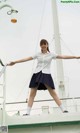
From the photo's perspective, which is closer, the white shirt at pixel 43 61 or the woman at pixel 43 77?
the woman at pixel 43 77

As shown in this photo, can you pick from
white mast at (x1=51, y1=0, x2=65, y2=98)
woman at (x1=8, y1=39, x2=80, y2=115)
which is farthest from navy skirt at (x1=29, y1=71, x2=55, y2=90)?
white mast at (x1=51, y1=0, x2=65, y2=98)

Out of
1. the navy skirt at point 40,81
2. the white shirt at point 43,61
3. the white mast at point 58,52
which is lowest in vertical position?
the white mast at point 58,52

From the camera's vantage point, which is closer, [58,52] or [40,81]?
[40,81]

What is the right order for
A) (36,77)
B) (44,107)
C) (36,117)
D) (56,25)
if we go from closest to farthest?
(36,117)
(36,77)
(44,107)
(56,25)

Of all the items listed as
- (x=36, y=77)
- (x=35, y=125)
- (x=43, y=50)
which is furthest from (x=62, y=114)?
(x=43, y=50)

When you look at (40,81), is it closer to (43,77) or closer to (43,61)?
(43,77)

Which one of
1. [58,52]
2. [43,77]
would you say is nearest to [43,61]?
[43,77]

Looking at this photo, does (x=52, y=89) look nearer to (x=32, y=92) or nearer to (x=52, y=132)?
(x=32, y=92)

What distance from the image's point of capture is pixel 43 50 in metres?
6.11

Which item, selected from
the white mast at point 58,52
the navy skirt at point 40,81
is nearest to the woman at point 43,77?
the navy skirt at point 40,81

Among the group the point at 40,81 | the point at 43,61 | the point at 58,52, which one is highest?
the point at 43,61

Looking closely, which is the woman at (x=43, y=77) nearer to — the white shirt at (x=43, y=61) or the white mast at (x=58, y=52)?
the white shirt at (x=43, y=61)

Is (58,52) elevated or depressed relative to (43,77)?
depressed

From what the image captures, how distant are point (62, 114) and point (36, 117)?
471 millimetres
